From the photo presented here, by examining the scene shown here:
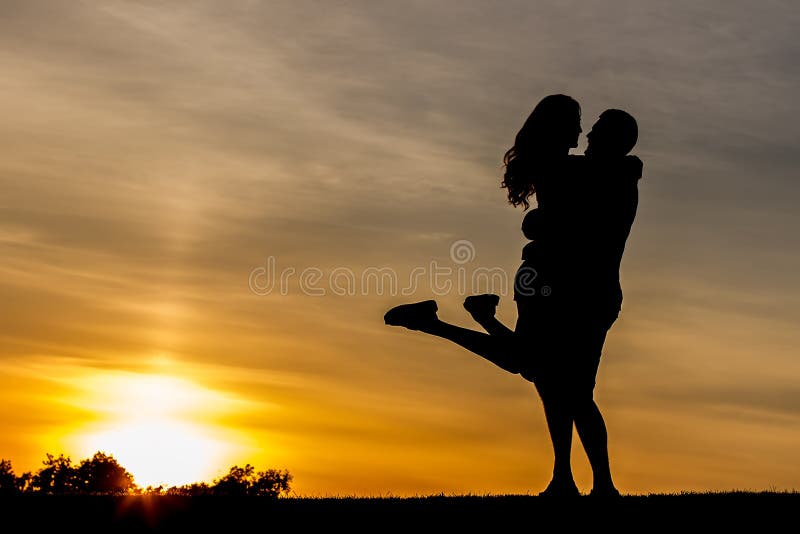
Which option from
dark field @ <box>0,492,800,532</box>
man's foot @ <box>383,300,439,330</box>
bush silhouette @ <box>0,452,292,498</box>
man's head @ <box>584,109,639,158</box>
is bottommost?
dark field @ <box>0,492,800,532</box>

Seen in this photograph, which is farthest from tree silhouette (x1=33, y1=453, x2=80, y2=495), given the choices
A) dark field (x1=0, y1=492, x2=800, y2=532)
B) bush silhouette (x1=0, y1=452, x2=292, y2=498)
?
dark field (x1=0, y1=492, x2=800, y2=532)

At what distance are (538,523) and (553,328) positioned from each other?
1691mm

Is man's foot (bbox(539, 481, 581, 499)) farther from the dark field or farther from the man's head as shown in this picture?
the man's head

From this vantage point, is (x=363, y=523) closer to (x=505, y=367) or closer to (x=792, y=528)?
(x=505, y=367)

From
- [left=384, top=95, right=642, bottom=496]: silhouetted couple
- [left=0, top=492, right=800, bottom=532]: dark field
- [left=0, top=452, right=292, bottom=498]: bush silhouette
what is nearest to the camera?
[left=0, top=492, right=800, bottom=532]: dark field

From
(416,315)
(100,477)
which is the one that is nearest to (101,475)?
(100,477)

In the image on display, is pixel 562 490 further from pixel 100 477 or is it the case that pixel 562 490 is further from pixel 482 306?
pixel 100 477

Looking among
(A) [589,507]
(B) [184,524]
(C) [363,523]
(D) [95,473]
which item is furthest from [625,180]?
(D) [95,473]

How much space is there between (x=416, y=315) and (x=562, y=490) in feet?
6.80

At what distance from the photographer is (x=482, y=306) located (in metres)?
11.2

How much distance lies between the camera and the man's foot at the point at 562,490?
10.6 m

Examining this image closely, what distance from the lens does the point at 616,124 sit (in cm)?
1048

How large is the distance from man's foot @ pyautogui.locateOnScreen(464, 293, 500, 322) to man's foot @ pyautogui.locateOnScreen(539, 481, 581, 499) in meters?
1.63

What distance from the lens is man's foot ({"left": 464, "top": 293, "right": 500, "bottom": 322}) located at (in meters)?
11.2
